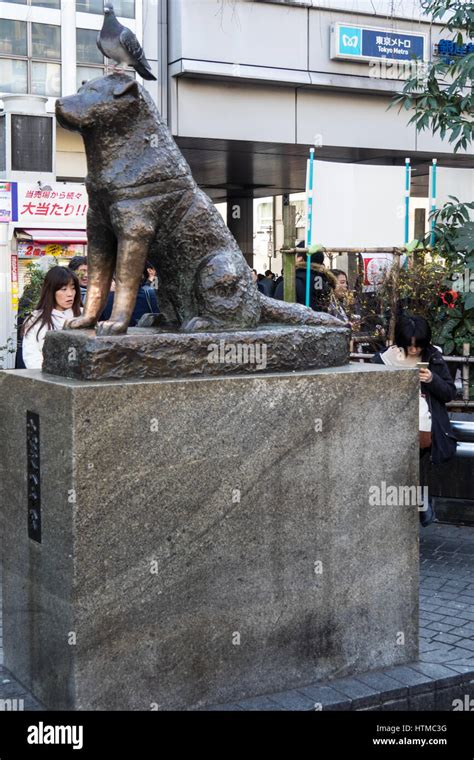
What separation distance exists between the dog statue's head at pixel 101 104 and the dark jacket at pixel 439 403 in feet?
10.9

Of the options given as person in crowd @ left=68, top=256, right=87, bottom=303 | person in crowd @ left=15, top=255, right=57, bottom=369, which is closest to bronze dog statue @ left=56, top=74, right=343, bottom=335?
person in crowd @ left=15, top=255, right=57, bottom=369

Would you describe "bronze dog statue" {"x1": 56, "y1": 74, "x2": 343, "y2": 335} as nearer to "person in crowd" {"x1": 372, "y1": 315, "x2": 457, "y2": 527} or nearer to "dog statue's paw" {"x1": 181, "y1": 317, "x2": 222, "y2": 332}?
"dog statue's paw" {"x1": 181, "y1": 317, "x2": 222, "y2": 332}

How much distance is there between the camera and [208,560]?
414cm

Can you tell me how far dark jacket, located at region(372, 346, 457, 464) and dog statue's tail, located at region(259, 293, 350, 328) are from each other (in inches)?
88.1

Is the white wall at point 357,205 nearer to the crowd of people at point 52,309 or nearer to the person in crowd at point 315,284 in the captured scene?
the person in crowd at point 315,284

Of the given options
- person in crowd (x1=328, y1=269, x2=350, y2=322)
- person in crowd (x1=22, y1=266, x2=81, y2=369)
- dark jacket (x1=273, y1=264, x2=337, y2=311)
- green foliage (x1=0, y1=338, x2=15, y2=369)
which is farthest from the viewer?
green foliage (x1=0, y1=338, x2=15, y2=369)

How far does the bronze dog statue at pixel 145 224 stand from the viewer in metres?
4.27

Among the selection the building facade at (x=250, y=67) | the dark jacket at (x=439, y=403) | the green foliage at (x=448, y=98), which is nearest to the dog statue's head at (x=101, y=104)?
the dark jacket at (x=439, y=403)

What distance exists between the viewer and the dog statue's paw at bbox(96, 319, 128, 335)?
164 inches

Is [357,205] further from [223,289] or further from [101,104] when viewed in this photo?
[101,104]

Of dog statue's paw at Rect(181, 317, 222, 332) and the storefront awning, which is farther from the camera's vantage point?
the storefront awning

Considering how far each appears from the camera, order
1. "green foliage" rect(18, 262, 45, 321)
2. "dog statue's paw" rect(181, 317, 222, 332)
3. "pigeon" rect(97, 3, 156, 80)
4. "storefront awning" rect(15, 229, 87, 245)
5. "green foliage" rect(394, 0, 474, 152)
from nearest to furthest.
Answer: "pigeon" rect(97, 3, 156, 80)
"dog statue's paw" rect(181, 317, 222, 332)
"green foliage" rect(394, 0, 474, 152)
"green foliage" rect(18, 262, 45, 321)
"storefront awning" rect(15, 229, 87, 245)

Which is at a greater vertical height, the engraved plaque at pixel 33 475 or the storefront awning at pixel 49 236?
the storefront awning at pixel 49 236

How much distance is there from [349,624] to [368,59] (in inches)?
607
